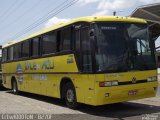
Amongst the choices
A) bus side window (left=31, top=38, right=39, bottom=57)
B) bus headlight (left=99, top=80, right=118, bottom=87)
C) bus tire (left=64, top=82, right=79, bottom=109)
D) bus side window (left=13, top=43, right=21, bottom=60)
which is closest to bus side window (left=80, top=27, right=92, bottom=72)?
bus headlight (left=99, top=80, right=118, bottom=87)

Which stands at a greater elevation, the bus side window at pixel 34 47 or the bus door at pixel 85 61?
the bus side window at pixel 34 47

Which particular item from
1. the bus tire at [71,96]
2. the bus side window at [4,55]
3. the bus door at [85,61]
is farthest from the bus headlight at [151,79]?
the bus side window at [4,55]

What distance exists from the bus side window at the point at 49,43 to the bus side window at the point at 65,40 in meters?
0.67

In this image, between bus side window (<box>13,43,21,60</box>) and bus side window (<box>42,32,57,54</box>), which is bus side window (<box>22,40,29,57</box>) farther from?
bus side window (<box>42,32,57,54</box>)

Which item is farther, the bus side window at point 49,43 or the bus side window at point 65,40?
the bus side window at point 49,43

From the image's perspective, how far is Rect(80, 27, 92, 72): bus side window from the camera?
11523mm

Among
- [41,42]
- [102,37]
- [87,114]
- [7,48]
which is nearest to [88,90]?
[87,114]

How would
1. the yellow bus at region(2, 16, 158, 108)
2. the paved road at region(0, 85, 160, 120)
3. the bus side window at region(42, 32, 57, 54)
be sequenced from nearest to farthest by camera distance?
the paved road at region(0, 85, 160, 120) < the yellow bus at region(2, 16, 158, 108) < the bus side window at region(42, 32, 57, 54)

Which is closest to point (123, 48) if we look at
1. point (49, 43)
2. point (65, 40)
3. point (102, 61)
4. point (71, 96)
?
point (102, 61)

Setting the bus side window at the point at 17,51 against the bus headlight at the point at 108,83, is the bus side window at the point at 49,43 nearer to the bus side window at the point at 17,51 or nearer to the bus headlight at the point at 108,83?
the bus headlight at the point at 108,83

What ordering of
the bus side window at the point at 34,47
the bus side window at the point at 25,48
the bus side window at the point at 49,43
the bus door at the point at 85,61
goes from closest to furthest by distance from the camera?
the bus door at the point at 85,61 → the bus side window at the point at 49,43 → the bus side window at the point at 34,47 → the bus side window at the point at 25,48

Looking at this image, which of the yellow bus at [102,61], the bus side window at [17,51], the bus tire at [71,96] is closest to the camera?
the yellow bus at [102,61]

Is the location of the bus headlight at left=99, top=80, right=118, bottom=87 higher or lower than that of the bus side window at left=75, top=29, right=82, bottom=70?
lower

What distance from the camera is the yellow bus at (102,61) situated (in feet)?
37.0
